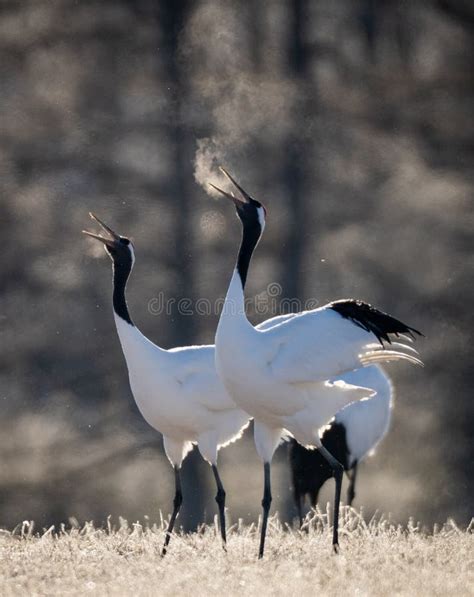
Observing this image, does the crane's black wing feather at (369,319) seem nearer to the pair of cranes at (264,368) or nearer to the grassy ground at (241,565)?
the pair of cranes at (264,368)

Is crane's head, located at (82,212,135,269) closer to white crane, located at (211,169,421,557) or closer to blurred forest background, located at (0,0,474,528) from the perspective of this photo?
white crane, located at (211,169,421,557)

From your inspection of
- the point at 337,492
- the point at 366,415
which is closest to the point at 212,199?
the point at 366,415

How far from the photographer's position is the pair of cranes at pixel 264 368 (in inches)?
255

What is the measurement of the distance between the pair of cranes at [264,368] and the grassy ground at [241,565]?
0.20 meters

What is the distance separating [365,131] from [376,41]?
35.6 inches

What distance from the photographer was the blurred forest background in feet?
40.1

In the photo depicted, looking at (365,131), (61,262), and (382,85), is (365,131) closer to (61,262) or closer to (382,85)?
(382,85)

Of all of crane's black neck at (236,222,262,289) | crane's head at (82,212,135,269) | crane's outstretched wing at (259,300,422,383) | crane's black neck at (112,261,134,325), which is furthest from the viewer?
crane's head at (82,212,135,269)

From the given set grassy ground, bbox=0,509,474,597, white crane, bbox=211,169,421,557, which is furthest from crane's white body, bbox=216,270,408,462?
grassy ground, bbox=0,509,474,597

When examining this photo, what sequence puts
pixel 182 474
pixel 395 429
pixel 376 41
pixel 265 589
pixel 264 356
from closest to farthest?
pixel 265 589 < pixel 264 356 < pixel 182 474 < pixel 376 41 < pixel 395 429

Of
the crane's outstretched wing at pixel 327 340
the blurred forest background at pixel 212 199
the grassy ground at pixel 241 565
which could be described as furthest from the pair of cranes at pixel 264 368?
the blurred forest background at pixel 212 199

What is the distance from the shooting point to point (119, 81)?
42.4 ft

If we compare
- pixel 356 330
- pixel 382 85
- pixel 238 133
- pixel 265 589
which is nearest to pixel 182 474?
pixel 238 133

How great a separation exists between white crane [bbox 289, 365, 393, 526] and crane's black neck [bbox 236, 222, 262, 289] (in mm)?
1364
